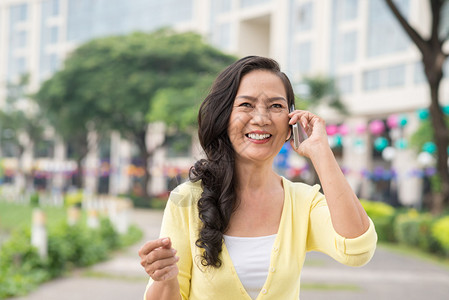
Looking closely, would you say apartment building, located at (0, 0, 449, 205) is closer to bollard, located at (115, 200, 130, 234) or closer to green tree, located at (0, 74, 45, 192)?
green tree, located at (0, 74, 45, 192)

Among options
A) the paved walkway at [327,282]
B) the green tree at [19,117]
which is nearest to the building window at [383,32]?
the paved walkway at [327,282]

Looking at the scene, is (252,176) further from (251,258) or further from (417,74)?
(417,74)

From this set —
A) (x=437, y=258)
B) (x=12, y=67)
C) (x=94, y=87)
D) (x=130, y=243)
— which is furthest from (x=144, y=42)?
(x=12, y=67)

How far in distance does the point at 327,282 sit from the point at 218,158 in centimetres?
680

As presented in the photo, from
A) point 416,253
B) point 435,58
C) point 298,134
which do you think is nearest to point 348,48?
point 416,253

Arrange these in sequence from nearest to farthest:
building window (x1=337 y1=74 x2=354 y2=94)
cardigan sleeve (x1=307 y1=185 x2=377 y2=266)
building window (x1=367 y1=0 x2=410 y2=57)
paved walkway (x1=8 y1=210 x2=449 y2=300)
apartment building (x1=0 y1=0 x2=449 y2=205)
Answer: cardigan sleeve (x1=307 y1=185 x2=377 y2=266), paved walkway (x1=8 y1=210 x2=449 y2=300), apartment building (x1=0 y1=0 x2=449 y2=205), building window (x1=367 y1=0 x2=410 y2=57), building window (x1=337 y1=74 x2=354 y2=94)

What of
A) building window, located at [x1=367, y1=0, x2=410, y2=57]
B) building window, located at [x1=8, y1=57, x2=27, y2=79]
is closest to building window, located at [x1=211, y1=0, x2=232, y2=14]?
building window, located at [x1=367, y1=0, x2=410, y2=57]

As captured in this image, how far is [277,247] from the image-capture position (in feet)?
5.80

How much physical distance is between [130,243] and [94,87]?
14.9m

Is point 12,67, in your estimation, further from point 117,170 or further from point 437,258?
point 437,258

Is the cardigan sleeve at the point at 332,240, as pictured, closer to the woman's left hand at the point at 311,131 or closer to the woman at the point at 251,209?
the woman at the point at 251,209

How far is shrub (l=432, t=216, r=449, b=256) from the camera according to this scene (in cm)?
1071

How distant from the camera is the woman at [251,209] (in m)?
1.67

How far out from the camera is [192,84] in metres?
24.5
